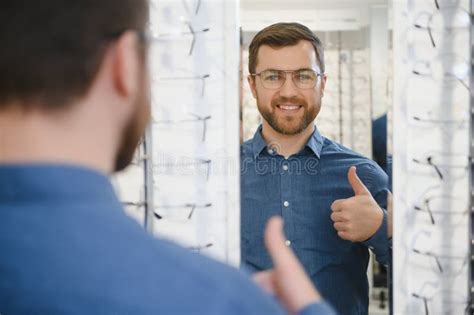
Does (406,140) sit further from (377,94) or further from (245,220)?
(245,220)

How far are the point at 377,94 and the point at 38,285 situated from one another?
0.88 metres

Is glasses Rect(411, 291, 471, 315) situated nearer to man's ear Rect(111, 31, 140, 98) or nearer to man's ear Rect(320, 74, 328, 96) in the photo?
man's ear Rect(320, 74, 328, 96)

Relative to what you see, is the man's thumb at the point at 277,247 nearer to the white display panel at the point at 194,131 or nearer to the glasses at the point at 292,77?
the white display panel at the point at 194,131

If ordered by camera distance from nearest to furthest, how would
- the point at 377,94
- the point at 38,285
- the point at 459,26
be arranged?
1. the point at 38,285
2. the point at 459,26
3. the point at 377,94

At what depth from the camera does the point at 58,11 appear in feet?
1.49

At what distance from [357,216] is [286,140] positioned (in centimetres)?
23

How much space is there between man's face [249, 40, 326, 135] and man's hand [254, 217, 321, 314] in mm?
664

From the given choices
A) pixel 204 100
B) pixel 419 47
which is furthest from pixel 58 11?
pixel 419 47

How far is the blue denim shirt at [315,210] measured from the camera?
116 centimetres

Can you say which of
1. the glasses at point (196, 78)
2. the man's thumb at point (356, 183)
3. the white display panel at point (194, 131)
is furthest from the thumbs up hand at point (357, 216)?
the glasses at point (196, 78)

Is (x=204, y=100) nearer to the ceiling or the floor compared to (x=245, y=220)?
nearer to the ceiling

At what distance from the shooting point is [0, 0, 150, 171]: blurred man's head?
0.45 m

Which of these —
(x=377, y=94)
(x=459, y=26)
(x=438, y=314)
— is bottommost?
(x=438, y=314)

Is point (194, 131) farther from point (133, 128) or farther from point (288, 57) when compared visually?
point (133, 128)
